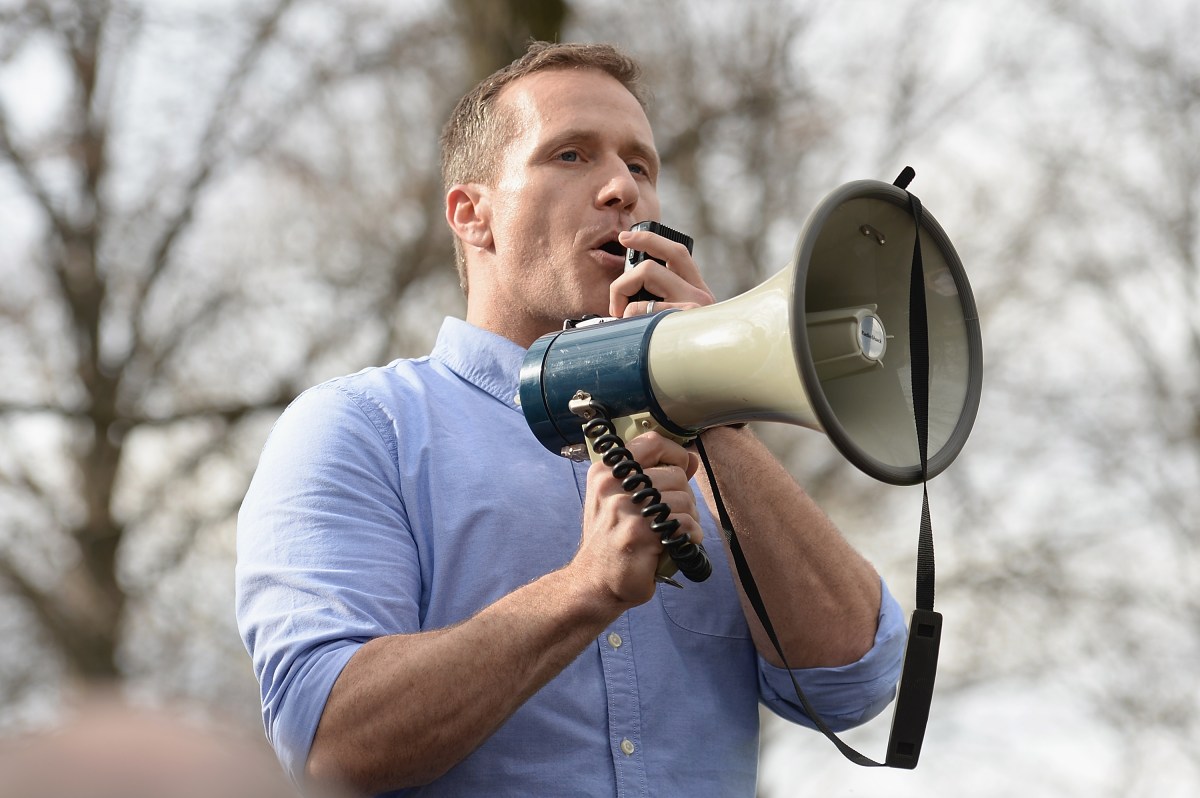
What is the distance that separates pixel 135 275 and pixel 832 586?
9.03 m

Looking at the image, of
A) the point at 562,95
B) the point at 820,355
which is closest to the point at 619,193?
the point at 562,95

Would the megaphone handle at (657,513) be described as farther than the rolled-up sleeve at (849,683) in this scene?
No

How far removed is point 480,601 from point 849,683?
0.73 meters

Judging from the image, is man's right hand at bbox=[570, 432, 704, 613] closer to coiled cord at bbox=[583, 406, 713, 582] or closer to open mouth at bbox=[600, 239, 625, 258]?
coiled cord at bbox=[583, 406, 713, 582]

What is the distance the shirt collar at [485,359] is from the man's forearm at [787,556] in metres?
0.49

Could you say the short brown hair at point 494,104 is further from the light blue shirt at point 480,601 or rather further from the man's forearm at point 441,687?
the man's forearm at point 441,687

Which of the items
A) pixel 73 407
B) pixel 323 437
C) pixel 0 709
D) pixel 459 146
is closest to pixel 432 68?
pixel 73 407

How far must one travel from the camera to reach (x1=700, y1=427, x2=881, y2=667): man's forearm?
2846mm

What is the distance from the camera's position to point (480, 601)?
272cm

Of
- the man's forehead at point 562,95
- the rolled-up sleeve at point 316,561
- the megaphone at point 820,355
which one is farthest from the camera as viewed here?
the man's forehead at point 562,95

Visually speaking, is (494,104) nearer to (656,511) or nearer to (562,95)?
(562,95)

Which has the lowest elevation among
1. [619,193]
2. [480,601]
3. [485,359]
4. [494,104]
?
[480,601]

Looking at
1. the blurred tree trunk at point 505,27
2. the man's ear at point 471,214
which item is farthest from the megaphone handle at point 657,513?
the blurred tree trunk at point 505,27

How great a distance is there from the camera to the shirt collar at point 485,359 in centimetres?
315
